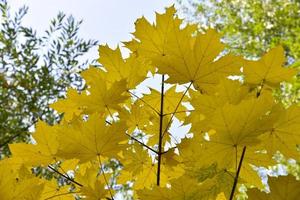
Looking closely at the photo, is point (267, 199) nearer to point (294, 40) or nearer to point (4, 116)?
point (4, 116)

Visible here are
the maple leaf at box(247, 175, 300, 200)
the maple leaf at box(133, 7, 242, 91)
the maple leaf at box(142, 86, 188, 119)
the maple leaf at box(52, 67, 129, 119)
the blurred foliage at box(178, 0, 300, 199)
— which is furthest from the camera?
the blurred foliage at box(178, 0, 300, 199)

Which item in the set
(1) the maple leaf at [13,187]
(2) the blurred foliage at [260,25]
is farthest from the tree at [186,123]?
(2) the blurred foliage at [260,25]

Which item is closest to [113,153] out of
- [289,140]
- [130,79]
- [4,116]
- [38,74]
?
[130,79]

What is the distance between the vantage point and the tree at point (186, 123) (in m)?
0.67

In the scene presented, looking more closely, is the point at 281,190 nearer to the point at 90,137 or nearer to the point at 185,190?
the point at 185,190

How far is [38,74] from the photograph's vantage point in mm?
3359

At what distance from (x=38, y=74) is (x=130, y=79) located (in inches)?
101

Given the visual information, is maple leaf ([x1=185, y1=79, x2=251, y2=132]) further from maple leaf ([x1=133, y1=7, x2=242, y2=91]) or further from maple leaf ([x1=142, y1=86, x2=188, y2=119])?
maple leaf ([x1=142, y1=86, x2=188, y2=119])

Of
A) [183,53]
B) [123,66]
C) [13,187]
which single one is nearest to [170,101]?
[123,66]

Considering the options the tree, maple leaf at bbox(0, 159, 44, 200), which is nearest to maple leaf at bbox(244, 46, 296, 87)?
the tree

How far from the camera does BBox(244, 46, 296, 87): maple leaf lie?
77cm

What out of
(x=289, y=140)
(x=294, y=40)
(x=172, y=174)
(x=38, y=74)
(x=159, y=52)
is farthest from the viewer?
(x=294, y=40)

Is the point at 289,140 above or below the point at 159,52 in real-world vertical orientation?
below

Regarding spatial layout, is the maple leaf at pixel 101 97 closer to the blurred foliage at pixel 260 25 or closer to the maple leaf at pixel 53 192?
the maple leaf at pixel 53 192
